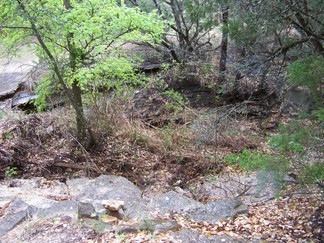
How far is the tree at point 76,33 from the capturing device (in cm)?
559

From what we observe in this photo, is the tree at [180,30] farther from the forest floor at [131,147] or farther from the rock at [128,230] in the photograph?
the rock at [128,230]

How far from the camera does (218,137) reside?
810 centimetres

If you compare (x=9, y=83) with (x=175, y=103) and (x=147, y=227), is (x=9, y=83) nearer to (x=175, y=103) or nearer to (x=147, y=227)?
(x=175, y=103)

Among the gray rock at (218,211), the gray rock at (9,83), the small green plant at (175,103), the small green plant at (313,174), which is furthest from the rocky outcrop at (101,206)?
the gray rock at (9,83)

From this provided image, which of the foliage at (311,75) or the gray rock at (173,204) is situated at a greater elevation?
the foliage at (311,75)

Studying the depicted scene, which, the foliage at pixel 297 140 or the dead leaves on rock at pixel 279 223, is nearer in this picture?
the foliage at pixel 297 140

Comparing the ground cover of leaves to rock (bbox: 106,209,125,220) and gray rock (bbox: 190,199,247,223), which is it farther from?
rock (bbox: 106,209,125,220)

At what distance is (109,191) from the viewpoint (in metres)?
6.25

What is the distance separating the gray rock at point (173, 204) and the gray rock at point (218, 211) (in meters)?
0.21

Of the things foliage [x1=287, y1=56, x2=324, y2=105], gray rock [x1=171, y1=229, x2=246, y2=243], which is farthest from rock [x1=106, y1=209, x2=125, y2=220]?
foliage [x1=287, y1=56, x2=324, y2=105]

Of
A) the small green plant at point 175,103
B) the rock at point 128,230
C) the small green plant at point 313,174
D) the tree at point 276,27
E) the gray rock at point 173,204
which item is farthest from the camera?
the small green plant at point 175,103

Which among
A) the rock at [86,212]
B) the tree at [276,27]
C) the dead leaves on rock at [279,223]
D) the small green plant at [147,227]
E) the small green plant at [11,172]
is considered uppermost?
the tree at [276,27]

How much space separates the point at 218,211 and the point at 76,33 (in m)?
3.44

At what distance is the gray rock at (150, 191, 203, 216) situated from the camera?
5.55 m
